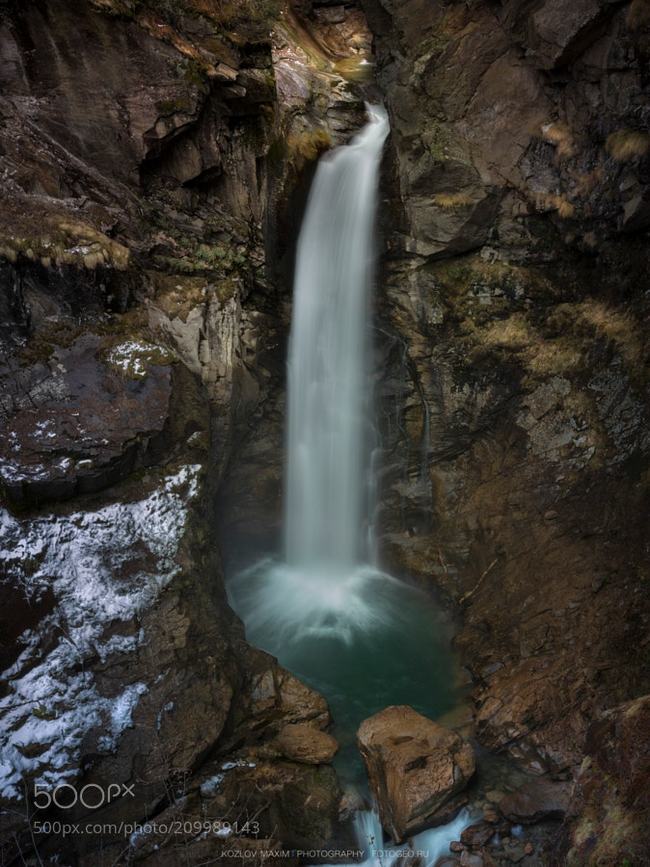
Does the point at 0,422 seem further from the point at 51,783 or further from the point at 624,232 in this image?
the point at 624,232

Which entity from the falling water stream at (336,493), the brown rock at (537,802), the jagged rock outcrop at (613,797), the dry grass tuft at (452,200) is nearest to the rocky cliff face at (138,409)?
the falling water stream at (336,493)

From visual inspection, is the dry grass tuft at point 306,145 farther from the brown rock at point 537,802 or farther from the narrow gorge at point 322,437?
the brown rock at point 537,802

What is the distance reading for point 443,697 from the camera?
27.8 feet

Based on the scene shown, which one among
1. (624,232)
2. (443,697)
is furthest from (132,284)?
(443,697)

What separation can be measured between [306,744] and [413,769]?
159cm

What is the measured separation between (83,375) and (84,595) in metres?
3.39

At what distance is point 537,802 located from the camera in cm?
632

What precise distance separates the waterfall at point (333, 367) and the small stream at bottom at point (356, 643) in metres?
0.72

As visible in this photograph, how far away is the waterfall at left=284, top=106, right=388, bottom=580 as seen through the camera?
1075cm

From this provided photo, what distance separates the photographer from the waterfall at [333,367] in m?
10.8

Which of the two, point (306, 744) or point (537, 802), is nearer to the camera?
point (537, 802)

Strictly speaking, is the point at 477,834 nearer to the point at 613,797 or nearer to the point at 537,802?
the point at 537,802

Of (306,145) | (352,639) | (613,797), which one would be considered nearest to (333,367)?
(306,145)

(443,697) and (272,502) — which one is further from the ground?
(272,502)
